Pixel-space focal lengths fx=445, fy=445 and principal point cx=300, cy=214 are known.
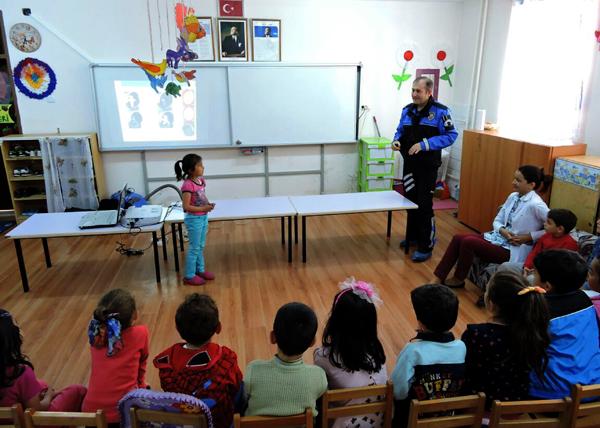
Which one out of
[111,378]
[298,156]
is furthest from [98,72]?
[111,378]

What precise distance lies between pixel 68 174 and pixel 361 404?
5010 millimetres

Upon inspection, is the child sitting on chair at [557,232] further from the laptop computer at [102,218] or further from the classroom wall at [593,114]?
the laptop computer at [102,218]

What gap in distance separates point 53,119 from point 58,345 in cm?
360

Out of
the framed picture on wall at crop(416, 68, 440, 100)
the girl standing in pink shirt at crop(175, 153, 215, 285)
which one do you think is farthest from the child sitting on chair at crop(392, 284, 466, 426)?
the framed picture on wall at crop(416, 68, 440, 100)

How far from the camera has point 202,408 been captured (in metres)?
1.42

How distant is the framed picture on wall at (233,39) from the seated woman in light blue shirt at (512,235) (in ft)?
11.8

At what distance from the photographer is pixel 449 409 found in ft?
4.81

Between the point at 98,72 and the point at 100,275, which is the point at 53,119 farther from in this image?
the point at 100,275

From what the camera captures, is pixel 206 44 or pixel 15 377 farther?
pixel 206 44

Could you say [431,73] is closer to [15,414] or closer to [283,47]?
[283,47]

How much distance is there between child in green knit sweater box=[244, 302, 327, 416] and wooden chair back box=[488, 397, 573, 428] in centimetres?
57

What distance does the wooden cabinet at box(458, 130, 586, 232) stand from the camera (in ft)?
12.5

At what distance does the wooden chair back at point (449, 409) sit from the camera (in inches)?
56.5

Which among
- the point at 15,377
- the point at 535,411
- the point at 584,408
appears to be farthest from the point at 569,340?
the point at 15,377
